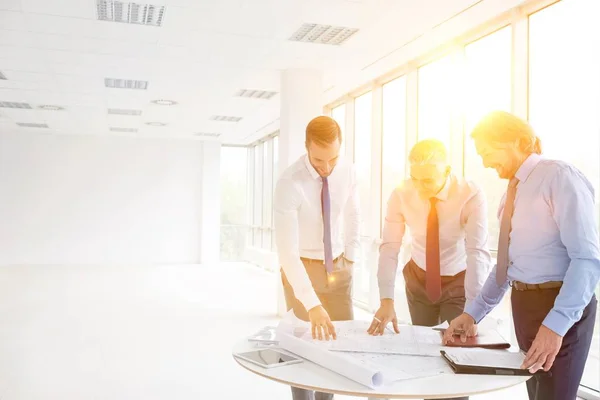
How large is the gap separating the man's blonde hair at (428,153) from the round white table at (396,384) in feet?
3.44

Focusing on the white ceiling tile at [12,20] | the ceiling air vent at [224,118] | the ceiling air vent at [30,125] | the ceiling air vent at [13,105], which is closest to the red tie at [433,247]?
the white ceiling tile at [12,20]

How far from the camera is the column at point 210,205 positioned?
14.4 metres

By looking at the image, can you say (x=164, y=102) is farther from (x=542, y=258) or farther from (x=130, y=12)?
(x=542, y=258)

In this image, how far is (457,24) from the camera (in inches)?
216

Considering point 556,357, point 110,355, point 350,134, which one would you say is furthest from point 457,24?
point 110,355

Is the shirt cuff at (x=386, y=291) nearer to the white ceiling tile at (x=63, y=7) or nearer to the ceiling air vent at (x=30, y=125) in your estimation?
the white ceiling tile at (x=63, y=7)

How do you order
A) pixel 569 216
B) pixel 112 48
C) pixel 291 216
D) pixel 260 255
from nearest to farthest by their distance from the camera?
pixel 569 216 < pixel 291 216 < pixel 112 48 < pixel 260 255

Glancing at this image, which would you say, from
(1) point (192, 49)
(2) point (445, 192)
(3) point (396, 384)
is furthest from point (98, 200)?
(3) point (396, 384)

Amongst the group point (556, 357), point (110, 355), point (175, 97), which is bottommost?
point (110, 355)

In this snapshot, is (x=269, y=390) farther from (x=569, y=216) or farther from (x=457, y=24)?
(x=457, y=24)

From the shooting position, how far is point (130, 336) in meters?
6.12

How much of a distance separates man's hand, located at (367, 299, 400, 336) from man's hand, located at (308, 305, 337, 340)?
0.62ft

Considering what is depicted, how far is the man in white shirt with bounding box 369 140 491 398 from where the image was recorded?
97.7 inches

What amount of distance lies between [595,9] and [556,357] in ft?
11.8
